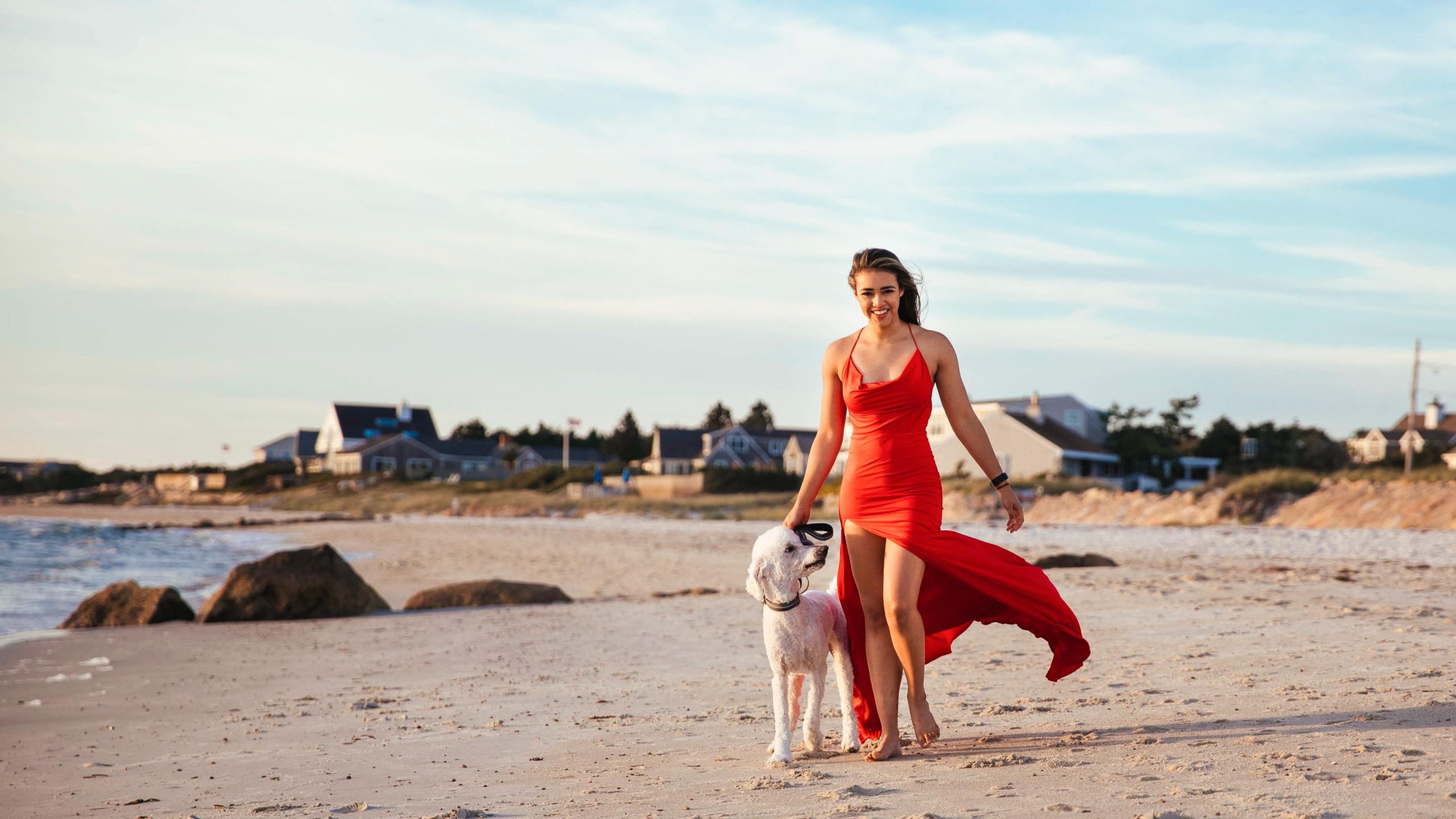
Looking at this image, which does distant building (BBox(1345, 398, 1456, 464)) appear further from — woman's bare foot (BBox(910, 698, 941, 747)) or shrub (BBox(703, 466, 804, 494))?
woman's bare foot (BBox(910, 698, 941, 747))

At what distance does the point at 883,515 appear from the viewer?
480cm

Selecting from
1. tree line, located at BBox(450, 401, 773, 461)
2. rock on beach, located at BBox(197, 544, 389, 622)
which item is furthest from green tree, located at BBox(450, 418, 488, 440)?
rock on beach, located at BBox(197, 544, 389, 622)

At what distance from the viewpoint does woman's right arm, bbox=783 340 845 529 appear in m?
4.83

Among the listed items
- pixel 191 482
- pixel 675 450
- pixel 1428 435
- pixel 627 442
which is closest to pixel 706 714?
pixel 1428 435

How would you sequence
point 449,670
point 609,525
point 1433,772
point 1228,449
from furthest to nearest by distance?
1. point 1228,449
2. point 609,525
3. point 449,670
4. point 1433,772

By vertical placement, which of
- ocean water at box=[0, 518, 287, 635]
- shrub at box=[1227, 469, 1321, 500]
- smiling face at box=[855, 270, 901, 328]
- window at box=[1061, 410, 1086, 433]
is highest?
window at box=[1061, 410, 1086, 433]

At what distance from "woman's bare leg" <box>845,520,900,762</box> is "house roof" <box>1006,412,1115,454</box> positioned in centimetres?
5047

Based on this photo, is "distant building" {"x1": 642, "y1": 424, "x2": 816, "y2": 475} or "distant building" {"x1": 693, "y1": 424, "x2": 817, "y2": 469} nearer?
"distant building" {"x1": 642, "y1": 424, "x2": 816, "y2": 475}

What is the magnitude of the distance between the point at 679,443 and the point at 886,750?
81059 millimetres

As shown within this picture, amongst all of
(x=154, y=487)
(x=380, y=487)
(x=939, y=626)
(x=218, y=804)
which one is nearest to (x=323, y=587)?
(x=218, y=804)

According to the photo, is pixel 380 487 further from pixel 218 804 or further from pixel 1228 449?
pixel 218 804

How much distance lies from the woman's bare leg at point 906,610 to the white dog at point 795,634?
263 mm

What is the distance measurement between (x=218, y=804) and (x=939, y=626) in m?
3.13

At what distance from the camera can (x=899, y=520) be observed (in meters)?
4.76
